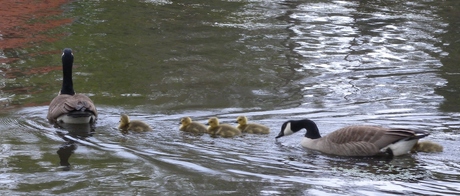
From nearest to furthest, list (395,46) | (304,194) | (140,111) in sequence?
(304,194) < (140,111) < (395,46)

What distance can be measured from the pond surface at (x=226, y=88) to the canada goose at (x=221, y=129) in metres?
0.11

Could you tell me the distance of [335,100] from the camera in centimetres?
1291

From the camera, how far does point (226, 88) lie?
14.1m

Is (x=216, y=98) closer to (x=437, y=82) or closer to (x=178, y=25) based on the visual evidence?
(x=437, y=82)

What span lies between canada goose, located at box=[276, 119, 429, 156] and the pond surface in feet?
0.52

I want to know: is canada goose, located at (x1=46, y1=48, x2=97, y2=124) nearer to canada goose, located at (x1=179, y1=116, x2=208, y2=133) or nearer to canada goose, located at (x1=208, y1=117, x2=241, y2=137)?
canada goose, located at (x1=179, y1=116, x2=208, y2=133)

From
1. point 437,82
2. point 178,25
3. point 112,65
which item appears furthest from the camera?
point 178,25

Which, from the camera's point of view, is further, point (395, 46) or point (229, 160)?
point (395, 46)

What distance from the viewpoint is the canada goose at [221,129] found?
1043 cm

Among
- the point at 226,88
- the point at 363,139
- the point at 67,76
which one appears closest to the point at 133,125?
the point at 67,76

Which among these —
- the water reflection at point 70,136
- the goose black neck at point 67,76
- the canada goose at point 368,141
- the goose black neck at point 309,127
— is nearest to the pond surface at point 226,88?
the water reflection at point 70,136

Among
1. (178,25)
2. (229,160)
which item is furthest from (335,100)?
(178,25)

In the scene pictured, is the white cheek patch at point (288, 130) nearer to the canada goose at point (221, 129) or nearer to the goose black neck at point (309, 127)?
the goose black neck at point (309, 127)

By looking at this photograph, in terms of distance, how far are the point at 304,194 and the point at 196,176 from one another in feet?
4.34
